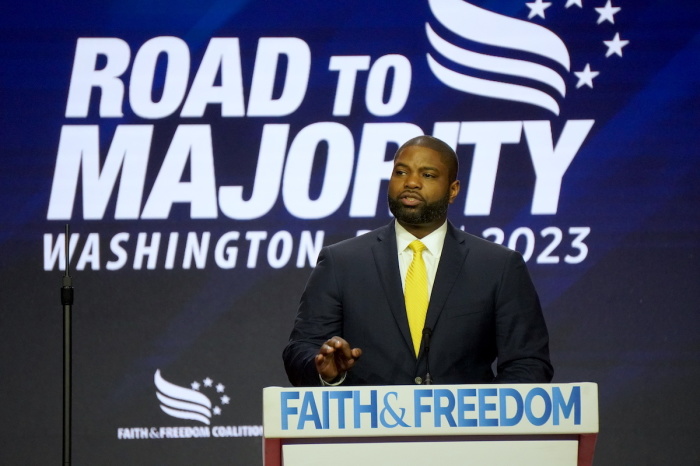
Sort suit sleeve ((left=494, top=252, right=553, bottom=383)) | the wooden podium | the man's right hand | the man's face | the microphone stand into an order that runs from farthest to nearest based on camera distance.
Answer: the microphone stand
the man's face
suit sleeve ((left=494, top=252, right=553, bottom=383))
the man's right hand
the wooden podium

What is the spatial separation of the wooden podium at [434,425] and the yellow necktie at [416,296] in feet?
2.52

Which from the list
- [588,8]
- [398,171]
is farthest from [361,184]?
[398,171]

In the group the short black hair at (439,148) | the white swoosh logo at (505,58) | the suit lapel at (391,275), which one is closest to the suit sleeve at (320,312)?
the suit lapel at (391,275)

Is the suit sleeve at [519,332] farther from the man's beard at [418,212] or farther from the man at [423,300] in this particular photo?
the man's beard at [418,212]

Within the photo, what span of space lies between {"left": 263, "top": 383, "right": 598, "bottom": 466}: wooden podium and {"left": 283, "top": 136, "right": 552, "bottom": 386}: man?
70 cm

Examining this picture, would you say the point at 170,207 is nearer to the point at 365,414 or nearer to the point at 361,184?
the point at 361,184

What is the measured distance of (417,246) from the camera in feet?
9.18

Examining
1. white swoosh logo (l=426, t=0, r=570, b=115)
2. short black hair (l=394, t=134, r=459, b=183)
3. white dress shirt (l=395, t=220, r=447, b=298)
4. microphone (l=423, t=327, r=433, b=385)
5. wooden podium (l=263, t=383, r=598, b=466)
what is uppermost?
white swoosh logo (l=426, t=0, r=570, b=115)

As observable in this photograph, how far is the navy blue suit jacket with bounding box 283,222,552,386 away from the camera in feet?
8.78

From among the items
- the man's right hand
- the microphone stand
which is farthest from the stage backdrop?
the man's right hand

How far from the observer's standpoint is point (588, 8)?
4.71 m

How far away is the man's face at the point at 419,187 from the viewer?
9.02 ft

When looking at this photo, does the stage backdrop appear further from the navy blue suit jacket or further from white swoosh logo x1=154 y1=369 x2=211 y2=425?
the navy blue suit jacket

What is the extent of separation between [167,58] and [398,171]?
7.24 ft
